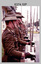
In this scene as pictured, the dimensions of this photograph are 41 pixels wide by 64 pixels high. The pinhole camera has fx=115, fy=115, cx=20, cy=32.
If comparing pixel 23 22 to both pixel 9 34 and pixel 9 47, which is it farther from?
pixel 9 47

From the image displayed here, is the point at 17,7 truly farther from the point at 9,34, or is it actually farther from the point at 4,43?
the point at 4,43

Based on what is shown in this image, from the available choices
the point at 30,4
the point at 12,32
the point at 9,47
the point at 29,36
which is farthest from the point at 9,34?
the point at 30,4

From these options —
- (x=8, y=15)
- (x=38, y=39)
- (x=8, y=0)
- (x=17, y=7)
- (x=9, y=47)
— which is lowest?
(x=9, y=47)

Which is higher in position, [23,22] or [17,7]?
[17,7]

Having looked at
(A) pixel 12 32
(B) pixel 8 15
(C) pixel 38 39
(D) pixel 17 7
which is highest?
(D) pixel 17 7

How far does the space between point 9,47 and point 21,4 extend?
101 centimetres

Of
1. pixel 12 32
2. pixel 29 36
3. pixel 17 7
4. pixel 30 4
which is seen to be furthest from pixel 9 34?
pixel 30 4

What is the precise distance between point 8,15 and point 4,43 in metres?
0.64

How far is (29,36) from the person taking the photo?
2629 millimetres

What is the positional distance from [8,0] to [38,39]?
1.11m

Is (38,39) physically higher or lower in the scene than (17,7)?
lower

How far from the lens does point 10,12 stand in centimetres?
259

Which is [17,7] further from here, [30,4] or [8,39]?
[8,39]

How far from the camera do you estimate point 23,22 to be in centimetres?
262
